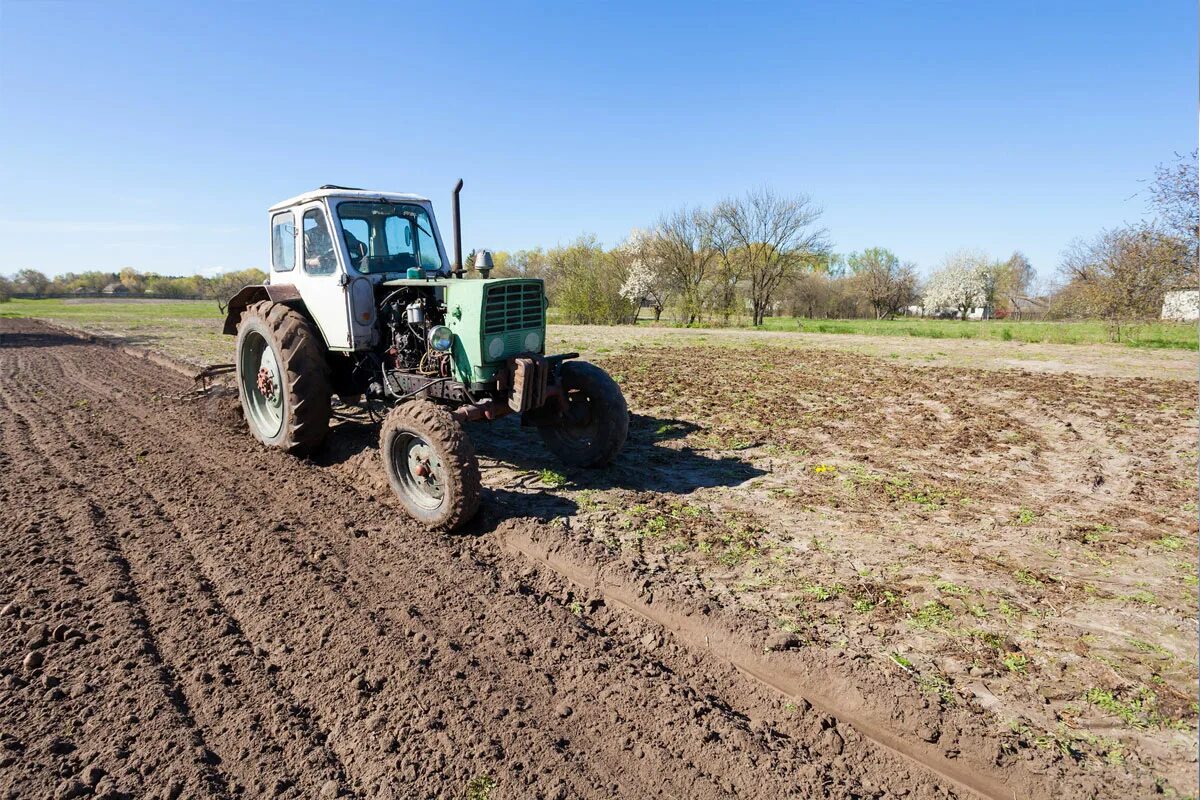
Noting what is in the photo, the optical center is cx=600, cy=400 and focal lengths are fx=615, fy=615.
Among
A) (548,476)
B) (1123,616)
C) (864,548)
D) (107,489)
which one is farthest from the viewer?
(548,476)

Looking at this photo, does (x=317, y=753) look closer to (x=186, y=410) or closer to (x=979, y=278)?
(x=186, y=410)

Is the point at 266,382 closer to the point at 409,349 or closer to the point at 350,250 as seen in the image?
the point at 350,250

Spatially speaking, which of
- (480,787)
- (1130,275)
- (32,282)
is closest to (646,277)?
(1130,275)

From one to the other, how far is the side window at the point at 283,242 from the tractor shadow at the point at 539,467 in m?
1.83

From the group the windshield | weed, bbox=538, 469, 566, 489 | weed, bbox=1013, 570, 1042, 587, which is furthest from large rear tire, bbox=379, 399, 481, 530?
weed, bbox=1013, 570, 1042, 587

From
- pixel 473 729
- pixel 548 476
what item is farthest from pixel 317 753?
pixel 548 476

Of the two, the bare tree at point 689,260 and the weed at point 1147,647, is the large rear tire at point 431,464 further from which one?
the bare tree at point 689,260

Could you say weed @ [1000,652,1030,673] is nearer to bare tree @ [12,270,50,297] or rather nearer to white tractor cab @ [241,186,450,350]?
white tractor cab @ [241,186,450,350]

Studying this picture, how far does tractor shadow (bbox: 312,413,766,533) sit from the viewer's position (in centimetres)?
498

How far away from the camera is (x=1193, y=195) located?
16172 mm

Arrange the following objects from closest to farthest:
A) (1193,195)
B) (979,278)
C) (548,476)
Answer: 1. (548,476)
2. (1193,195)
3. (979,278)

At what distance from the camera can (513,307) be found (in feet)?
16.7

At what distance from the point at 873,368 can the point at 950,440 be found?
6734 mm

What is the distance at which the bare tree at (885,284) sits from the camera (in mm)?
54938
